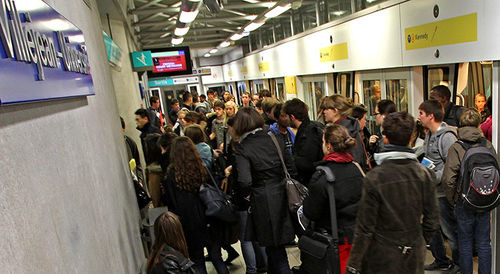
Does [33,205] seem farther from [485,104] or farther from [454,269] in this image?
[485,104]

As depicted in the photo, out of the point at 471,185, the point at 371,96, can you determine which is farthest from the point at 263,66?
the point at 471,185

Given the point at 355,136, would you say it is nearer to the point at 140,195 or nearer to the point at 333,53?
the point at 140,195

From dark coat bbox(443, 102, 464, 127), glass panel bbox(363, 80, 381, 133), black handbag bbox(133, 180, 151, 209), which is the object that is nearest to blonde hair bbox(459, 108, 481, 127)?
dark coat bbox(443, 102, 464, 127)

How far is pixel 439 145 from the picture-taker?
3.29 meters

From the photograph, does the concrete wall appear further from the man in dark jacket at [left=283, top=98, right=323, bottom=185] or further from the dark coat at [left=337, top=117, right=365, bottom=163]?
the dark coat at [left=337, top=117, right=365, bottom=163]

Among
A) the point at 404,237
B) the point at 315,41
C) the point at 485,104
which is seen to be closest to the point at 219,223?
the point at 404,237

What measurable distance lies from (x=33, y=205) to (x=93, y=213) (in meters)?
0.65

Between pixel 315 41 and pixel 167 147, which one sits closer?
Result: pixel 167 147

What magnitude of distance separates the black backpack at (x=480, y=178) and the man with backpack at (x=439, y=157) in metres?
0.27

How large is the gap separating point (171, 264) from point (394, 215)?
1.47m

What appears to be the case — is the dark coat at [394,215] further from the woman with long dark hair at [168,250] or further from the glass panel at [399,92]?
the glass panel at [399,92]

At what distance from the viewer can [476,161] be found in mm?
2877

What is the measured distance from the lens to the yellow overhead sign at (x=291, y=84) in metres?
9.95

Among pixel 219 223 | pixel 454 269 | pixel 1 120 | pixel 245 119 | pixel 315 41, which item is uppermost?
pixel 315 41
